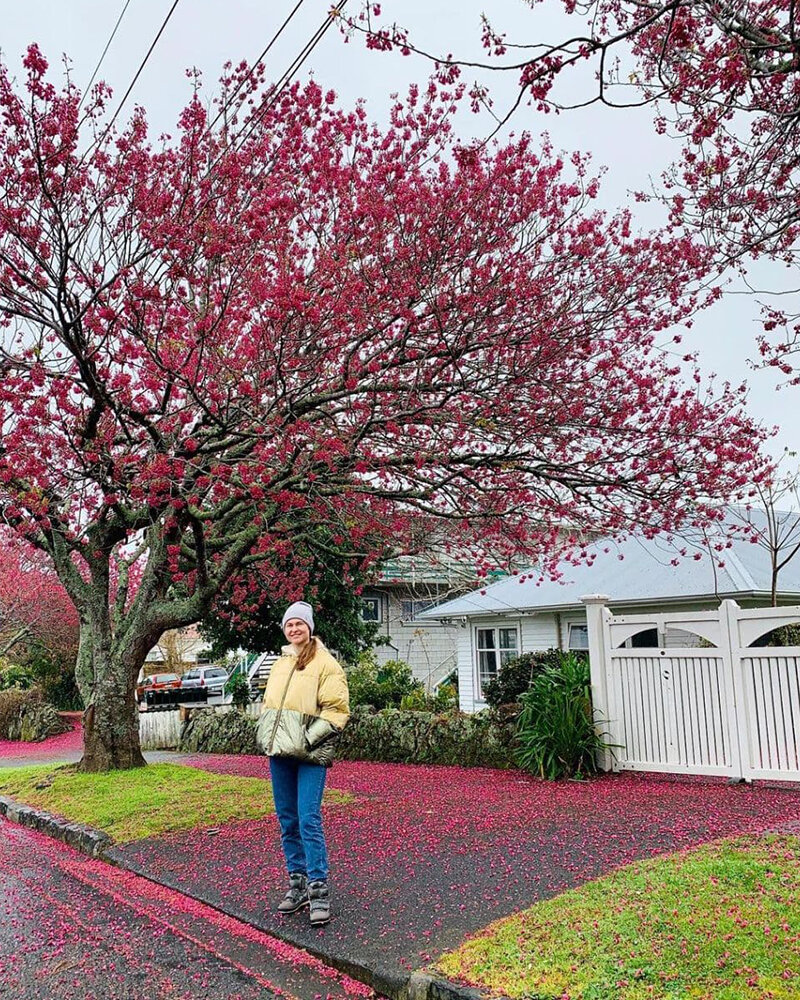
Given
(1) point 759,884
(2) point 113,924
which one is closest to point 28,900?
(2) point 113,924

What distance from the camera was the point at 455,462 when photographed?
9.34 meters

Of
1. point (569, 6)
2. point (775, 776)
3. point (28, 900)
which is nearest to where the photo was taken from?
point (569, 6)

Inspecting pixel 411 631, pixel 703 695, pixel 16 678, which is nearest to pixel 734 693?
pixel 703 695

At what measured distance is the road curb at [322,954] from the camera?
12.1 feet

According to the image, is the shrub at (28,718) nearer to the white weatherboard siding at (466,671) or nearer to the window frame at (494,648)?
the white weatherboard siding at (466,671)

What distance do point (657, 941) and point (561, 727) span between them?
5.78m

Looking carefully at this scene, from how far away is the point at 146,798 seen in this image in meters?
8.96

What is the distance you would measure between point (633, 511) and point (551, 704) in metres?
2.55

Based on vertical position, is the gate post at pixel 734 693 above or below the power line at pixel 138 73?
below

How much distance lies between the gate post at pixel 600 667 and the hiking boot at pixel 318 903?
5.33m

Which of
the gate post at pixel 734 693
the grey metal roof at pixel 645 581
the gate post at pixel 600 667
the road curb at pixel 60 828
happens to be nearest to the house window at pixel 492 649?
the grey metal roof at pixel 645 581

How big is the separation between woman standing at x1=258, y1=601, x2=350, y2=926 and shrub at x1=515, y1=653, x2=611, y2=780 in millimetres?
4965

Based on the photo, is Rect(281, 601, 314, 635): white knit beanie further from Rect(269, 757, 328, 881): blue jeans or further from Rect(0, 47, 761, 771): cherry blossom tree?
Rect(0, 47, 761, 771): cherry blossom tree

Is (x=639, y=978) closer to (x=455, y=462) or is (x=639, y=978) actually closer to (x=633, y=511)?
(x=455, y=462)
